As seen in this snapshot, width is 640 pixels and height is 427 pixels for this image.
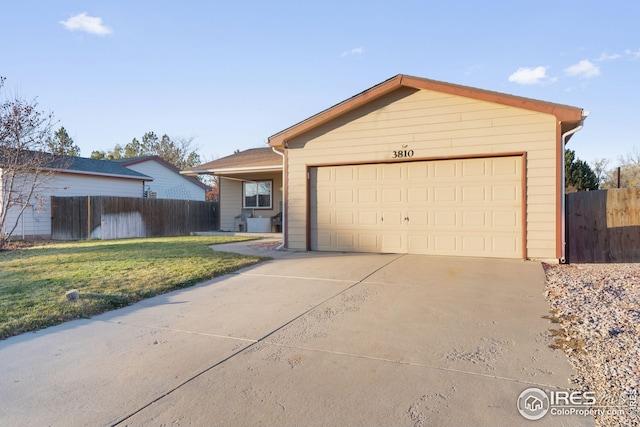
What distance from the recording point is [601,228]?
30.0ft

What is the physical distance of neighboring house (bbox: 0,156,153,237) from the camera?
52.9 feet

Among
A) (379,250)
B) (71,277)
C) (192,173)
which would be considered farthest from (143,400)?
(192,173)

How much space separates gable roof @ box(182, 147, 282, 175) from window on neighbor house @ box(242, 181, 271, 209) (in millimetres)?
1262

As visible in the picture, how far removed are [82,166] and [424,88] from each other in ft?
55.7

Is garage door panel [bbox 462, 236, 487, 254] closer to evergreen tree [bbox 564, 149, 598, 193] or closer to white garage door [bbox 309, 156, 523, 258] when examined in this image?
white garage door [bbox 309, 156, 523, 258]

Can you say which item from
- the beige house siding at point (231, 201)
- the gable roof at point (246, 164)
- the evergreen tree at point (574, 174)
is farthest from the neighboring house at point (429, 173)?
the evergreen tree at point (574, 174)

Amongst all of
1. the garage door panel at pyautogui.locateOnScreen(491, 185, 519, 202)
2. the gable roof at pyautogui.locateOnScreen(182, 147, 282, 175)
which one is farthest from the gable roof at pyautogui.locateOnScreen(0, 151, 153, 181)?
the garage door panel at pyautogui.locateOnScreen(491, 185, 519, 202)

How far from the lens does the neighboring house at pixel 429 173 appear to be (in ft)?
26.4

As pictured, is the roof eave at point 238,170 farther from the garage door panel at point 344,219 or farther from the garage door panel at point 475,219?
the garage door panel at point 475,219

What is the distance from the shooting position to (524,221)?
8.12 meters

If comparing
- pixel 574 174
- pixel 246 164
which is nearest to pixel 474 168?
pixel 246 164

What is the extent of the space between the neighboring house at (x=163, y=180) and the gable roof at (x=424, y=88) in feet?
50.8

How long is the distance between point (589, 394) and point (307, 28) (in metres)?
12.3

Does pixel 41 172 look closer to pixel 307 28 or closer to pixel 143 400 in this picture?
pixel 307 28
